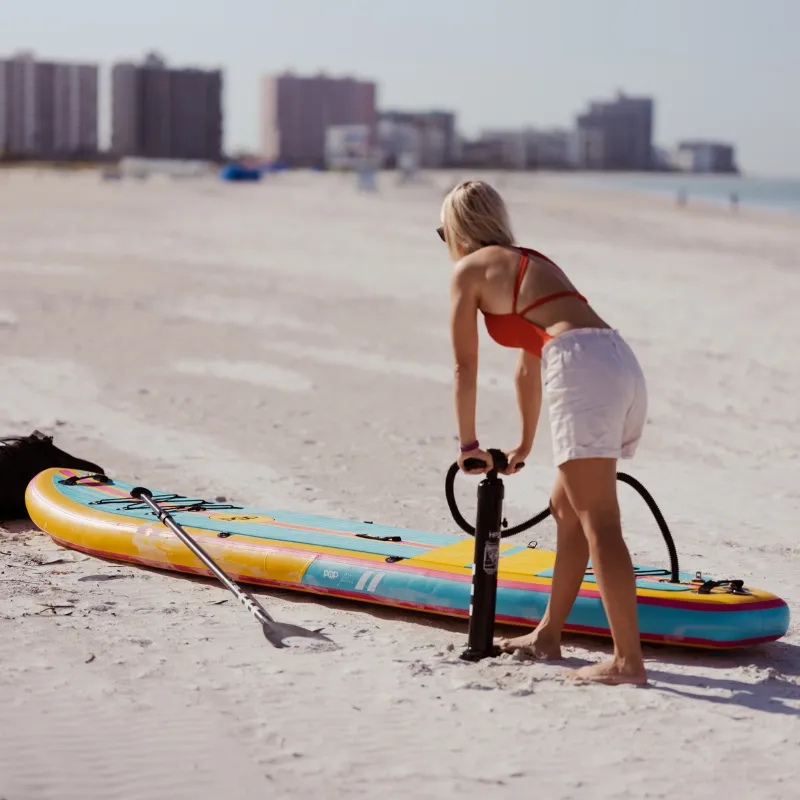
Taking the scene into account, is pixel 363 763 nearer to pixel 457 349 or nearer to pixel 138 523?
pixel 457 349

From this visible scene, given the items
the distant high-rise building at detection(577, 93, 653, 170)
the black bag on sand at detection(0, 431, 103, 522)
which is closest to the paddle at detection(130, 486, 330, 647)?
the black bag on sand at detection(0, 431, 103, 522)

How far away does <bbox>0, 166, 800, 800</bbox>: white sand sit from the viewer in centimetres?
298

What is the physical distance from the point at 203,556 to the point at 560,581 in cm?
141

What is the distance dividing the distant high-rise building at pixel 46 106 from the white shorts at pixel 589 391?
127m

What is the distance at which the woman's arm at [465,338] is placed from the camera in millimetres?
3355

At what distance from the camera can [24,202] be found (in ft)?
101

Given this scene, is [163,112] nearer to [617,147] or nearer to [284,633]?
[617,147]

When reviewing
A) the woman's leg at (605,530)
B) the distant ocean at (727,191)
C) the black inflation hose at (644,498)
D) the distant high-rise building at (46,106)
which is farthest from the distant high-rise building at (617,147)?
the woman's leg at (605,530)

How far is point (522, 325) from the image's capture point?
3402mm

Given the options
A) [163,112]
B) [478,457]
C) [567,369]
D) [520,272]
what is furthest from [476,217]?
[163,112]

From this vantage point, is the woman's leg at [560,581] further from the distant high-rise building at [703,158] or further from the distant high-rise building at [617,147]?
the distant high-rise building at [703,158]

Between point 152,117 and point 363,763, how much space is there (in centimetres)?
13181

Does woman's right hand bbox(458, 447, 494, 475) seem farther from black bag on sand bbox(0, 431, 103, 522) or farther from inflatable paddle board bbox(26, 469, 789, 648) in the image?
black bag on sand bbox(0, 431, 103, 522)

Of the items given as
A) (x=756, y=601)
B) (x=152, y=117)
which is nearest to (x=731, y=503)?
(x=756, y=601)
